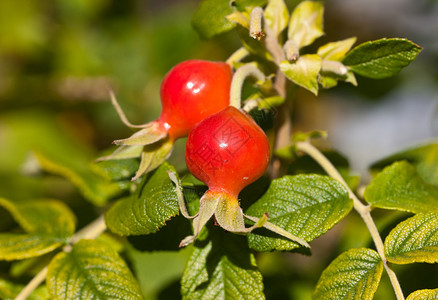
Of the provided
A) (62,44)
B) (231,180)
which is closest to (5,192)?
(62,44)

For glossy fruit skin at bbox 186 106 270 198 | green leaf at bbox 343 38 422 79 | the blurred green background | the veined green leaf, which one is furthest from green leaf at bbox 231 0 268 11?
the blurred green background

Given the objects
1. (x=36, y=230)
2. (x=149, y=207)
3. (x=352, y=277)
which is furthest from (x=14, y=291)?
(x=352, y=277)

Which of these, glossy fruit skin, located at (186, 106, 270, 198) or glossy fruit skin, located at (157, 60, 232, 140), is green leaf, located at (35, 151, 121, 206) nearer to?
glossy fruit skin, located at (157, 60, 232, 140)

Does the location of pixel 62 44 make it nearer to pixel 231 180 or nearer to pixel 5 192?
pixel 5 192

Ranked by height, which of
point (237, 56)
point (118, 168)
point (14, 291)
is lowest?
point (14, 291)

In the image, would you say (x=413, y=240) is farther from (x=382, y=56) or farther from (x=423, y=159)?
(x=423, y=159)

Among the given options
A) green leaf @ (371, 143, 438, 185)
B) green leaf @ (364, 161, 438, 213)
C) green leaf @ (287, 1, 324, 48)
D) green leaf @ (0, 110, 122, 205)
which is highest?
green leaf @ (287, 1, 324, 48)
